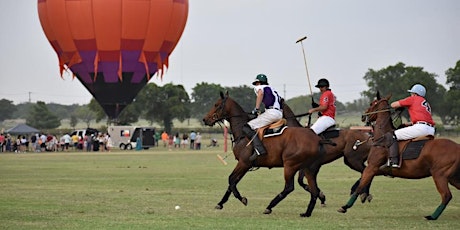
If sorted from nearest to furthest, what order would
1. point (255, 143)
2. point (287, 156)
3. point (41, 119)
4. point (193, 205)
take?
point (287, 156) < point (255, 143) < point (193, 205) < point (41, 119)

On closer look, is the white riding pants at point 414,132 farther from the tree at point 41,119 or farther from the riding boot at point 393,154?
the tree at point 41,119

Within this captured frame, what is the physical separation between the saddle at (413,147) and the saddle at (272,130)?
9.58 feet

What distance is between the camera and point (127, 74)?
86.4 m

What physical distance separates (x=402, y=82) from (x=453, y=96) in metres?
11.9

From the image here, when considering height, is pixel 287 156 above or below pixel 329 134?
below

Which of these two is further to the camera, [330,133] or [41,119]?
[41,119]

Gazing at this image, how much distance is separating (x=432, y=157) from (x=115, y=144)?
74.9 meters

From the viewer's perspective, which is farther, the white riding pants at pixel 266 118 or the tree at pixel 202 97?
the tree at pixel 202 97

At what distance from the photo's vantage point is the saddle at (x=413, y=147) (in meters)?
20.0

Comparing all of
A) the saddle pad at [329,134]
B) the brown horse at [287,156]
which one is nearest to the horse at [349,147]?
the saddle pad at [329,134]

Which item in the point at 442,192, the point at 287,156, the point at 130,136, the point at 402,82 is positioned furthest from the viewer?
the point at 402,82

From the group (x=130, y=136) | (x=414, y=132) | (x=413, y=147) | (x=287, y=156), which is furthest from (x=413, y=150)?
(x=130, y=136)

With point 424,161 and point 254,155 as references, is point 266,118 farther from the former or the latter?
point 424,161

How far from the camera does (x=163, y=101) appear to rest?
144500mm
